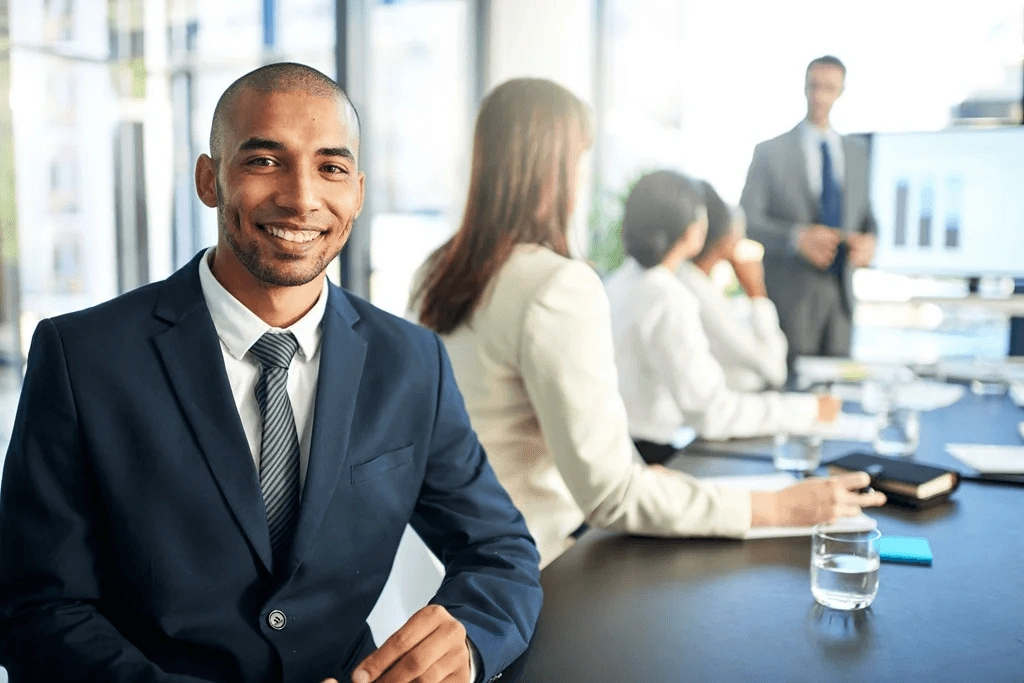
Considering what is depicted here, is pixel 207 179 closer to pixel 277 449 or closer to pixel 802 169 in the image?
pixel 277 449

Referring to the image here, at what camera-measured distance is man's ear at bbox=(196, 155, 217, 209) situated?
1093 millimetres

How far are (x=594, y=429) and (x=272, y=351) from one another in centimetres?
60

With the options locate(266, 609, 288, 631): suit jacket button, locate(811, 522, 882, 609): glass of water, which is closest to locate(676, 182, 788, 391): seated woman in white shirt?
locate(811, 522, 882, 609): glass of water

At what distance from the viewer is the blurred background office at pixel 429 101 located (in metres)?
2.51

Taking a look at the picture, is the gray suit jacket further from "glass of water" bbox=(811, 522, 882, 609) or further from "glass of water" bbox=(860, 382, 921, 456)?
"glass of water" bbox=(811, 522, 882, 609)

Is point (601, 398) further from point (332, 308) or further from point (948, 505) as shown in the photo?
point (948, 505)

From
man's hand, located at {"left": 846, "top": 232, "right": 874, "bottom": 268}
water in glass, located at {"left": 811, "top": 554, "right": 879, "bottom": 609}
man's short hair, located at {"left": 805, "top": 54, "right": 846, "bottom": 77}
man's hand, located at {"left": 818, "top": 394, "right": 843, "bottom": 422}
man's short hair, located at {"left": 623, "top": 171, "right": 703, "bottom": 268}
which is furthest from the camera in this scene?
man's short hair, located at {"left": 805, "top": 54, "right": 846, "bottom": 77}

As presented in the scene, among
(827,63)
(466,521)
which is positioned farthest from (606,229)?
(466,521)

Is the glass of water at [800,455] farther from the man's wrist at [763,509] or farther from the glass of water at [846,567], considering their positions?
the glass of water at [846,567]

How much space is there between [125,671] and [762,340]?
8.74 ft

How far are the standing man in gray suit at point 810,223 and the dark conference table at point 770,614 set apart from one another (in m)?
2.55

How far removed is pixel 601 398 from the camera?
152 centimetres

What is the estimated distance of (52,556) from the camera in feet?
3.16

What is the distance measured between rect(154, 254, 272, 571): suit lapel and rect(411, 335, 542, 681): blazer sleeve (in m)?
0.24
